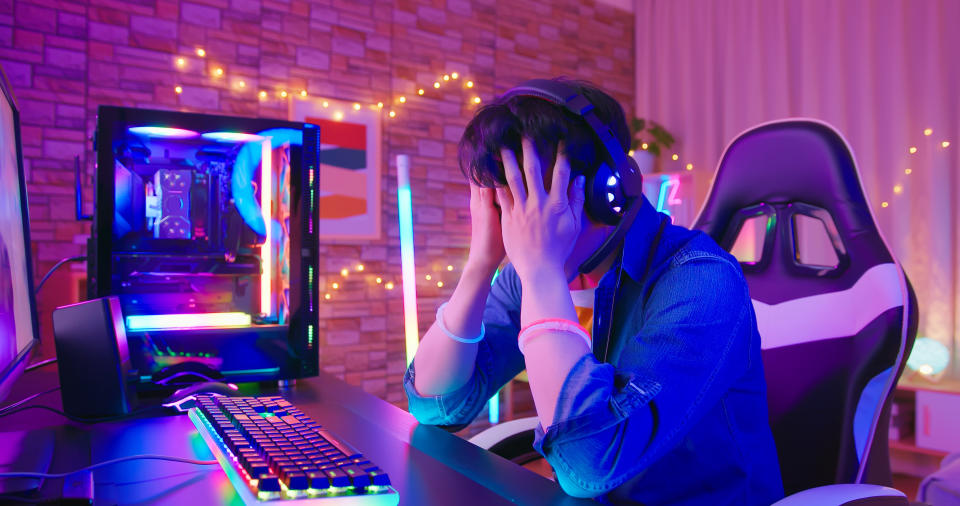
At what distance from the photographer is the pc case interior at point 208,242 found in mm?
1100

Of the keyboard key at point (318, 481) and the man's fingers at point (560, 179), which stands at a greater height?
the man's fingers at point (560, 179)

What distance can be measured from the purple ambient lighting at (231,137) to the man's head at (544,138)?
1.79 feet

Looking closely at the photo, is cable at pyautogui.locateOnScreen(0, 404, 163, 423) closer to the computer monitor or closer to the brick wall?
the computer monitor

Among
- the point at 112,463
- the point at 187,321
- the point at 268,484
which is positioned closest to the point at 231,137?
the point at 187,321

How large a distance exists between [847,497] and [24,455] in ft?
3.05

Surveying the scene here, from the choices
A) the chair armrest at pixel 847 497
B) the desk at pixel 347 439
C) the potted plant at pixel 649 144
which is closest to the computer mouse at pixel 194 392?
the desk at pixel 347 439

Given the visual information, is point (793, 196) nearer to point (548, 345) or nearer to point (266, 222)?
point (548, 345)

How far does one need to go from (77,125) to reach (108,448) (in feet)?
7.37

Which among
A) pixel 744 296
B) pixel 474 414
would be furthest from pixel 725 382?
pixel 474 414

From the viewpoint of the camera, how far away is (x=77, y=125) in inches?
99.7

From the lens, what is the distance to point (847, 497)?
0.73 m

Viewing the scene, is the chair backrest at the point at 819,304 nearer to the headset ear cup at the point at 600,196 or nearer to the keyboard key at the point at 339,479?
the headset ear cup at the point at 600,196

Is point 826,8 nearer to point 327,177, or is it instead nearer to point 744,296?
point 327,177

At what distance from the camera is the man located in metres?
0.67
